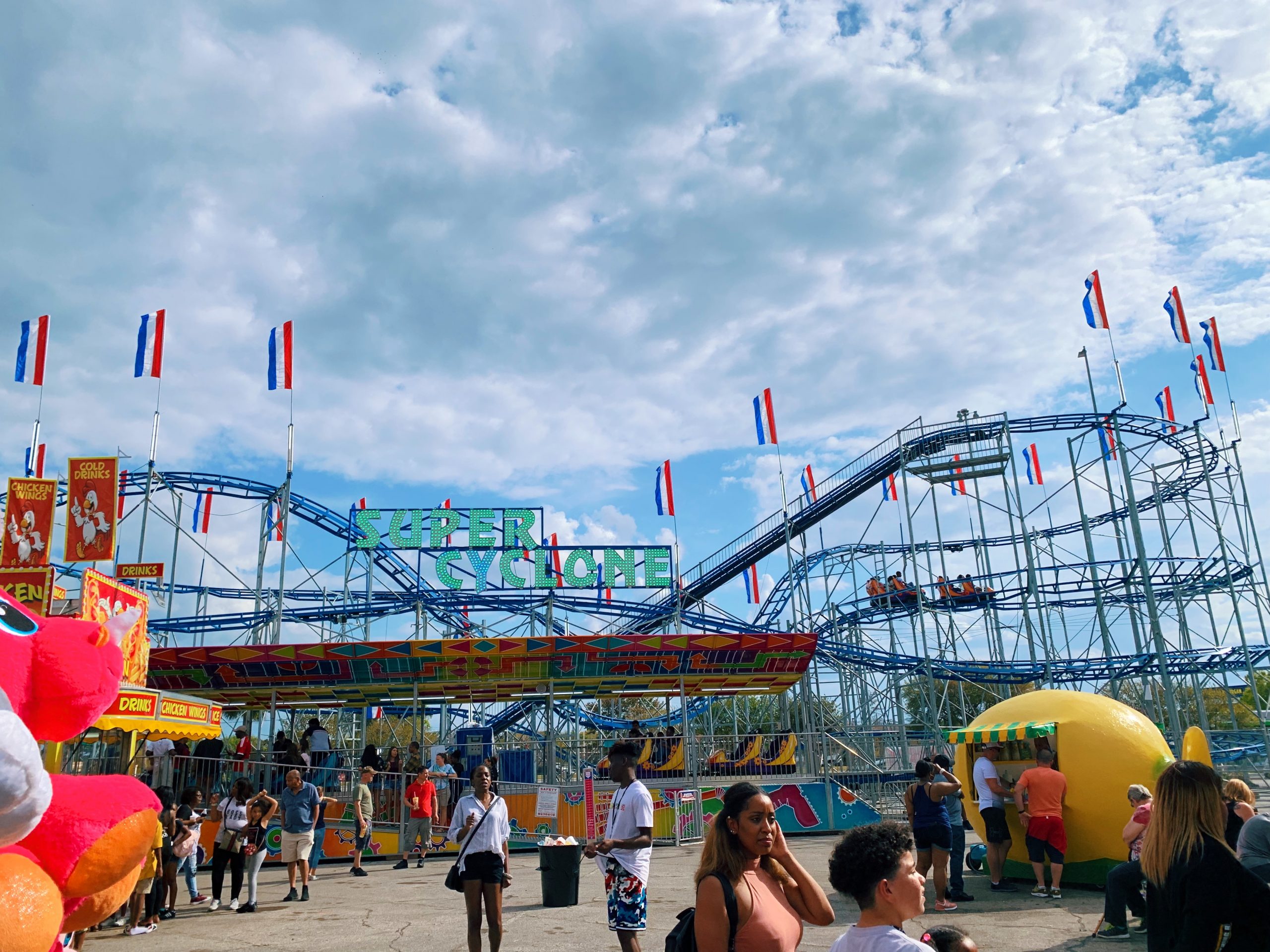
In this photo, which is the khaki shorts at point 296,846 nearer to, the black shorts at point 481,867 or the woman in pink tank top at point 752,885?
the black shorts at point 481,867

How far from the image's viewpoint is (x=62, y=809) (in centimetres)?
325

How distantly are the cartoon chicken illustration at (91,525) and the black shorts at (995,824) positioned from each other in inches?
569

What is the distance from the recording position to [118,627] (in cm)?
366

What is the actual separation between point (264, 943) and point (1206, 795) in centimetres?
752

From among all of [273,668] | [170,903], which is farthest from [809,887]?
[273,668]

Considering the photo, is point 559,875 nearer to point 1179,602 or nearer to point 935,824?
point 935,824

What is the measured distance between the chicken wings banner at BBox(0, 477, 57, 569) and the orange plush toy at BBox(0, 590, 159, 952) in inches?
526

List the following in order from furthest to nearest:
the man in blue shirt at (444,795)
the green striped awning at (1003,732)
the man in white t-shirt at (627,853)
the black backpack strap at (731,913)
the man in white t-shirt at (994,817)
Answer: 1. the man in blue shirt at (444,795)
2. the man in white t-shirt at (994,817)
3. the green striped awning at (1003,732)
4. the man in white t-shirt at (627,853)
5. the black backpack strap at (731,913)

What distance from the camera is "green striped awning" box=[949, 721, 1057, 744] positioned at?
9.13 meters

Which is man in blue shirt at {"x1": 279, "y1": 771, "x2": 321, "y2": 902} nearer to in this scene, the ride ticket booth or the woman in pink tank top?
the ride ticket booth

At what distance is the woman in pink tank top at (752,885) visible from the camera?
308 cm

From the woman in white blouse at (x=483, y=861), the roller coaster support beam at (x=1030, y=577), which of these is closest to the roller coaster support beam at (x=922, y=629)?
the roller coaster support beam at (x=1030, y=577)

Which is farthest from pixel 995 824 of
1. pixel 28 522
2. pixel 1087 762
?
pixel 28 522

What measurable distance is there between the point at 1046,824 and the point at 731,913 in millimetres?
6837
